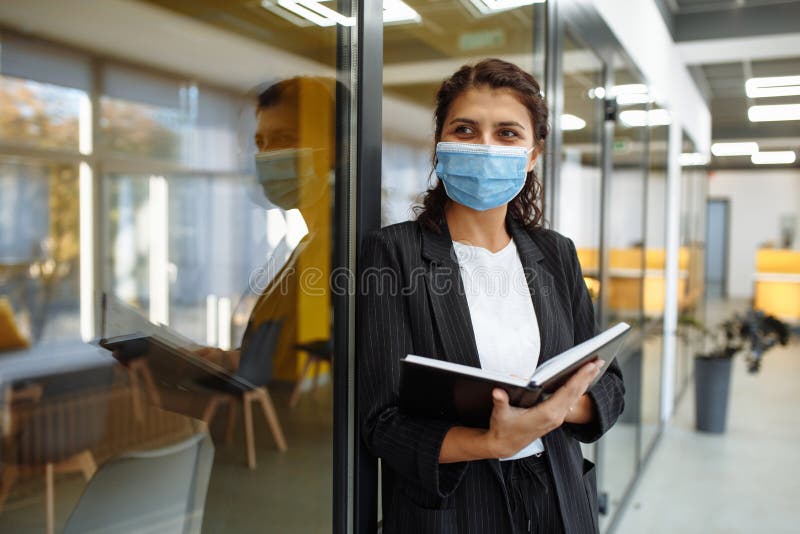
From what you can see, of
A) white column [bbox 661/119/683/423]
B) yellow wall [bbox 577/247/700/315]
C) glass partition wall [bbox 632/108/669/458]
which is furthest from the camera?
white column [bbox 661/119/683/423]

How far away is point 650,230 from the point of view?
5.02m

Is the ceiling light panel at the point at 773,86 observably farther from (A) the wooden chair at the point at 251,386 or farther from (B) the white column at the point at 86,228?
(B) the white column at the point at 86,228

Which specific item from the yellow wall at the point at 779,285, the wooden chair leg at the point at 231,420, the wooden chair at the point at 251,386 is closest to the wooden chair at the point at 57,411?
the wooden chair at the point at 251,386

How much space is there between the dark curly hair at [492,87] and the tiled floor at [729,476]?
2.84 m

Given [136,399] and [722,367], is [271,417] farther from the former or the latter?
[722,367]

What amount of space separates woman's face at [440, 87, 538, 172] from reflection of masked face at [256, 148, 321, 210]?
289 millimetres

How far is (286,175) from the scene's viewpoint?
1319 millimetres

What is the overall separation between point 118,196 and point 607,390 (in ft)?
24.4

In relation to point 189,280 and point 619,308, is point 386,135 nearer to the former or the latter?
point 619,308

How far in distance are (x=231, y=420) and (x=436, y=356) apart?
23.9 inches

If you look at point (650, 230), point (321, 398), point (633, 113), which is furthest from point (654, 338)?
point (321, 398)

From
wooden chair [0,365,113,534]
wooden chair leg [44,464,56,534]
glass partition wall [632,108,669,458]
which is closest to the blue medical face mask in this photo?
wooden chair leg [44,464,56,534]

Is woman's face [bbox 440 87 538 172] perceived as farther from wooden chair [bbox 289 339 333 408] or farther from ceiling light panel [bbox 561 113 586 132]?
ceiling light panel [bbox 561 113 586 132]

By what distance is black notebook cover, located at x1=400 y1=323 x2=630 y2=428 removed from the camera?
3.14ft
